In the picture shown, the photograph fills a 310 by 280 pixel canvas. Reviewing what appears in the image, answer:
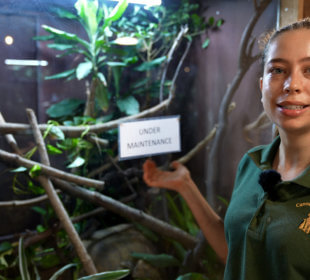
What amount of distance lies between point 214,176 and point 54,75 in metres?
0.70

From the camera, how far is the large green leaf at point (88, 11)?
0.89 m

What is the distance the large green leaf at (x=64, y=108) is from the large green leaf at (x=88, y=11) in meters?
0.23

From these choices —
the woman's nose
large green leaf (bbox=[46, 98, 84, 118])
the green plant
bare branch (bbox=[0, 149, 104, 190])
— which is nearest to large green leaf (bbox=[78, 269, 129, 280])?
the green plant

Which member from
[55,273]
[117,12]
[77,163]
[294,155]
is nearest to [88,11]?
[117,12]

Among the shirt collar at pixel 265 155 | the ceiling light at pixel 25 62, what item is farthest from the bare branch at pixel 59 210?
the shirt collar at pixel 265 155

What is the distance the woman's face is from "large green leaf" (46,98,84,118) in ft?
1.92

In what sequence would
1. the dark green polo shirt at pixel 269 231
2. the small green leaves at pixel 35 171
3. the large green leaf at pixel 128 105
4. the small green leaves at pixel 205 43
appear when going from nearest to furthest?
the dark green polo shirt at pixel 269 231 < the small green leaves at pixel 35 171 < the large green leaf at pixel 128 105 < the small green leaves at pixel 205 43

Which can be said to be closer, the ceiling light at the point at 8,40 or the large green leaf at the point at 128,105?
the ceiling light at the point at 8,40

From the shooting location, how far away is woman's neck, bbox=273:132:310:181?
0.63 m

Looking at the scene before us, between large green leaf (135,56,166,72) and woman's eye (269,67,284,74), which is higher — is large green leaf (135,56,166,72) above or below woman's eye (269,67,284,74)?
above

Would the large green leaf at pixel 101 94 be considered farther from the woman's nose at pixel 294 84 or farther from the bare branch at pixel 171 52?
the woman's nose at pixel 294 84

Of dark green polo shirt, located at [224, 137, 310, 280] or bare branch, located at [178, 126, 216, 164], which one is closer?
dark green polo shirt, located at [224, 137, 310, 280]

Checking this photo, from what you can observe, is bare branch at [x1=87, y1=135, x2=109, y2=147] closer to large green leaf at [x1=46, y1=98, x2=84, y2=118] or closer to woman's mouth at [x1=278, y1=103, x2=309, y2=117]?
large green leaf at [x1=46, y1=98, x2=84, y2=118]

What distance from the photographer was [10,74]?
34.1 inches
